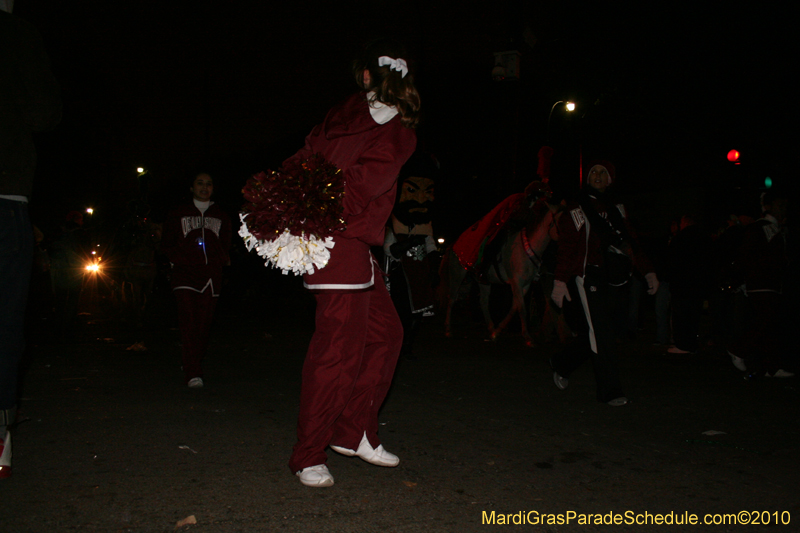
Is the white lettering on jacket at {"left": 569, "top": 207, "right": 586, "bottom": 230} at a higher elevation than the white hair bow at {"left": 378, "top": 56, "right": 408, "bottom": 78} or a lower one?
lower

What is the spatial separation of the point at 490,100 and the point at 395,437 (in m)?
35.3

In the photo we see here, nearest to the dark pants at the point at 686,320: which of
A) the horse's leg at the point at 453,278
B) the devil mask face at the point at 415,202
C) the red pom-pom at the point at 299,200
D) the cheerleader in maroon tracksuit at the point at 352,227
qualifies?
the horse's leg at the point at 453,278

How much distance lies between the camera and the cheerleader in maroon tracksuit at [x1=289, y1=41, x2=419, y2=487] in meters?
3.45

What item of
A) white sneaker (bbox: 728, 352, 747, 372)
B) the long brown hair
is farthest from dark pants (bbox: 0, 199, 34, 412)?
white sneaker (bbox: 728, 352, 747, 372)

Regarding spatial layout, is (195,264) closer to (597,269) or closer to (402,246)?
(402,246)

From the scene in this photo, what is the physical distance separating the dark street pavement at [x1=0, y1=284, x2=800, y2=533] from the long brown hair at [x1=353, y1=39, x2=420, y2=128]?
1.96 m

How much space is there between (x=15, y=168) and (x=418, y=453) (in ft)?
8.90

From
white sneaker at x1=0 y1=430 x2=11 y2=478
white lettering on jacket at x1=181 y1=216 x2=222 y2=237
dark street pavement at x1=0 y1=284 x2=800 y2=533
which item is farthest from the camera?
white lettering on jacket at x1=181 y1=216 x2=222 y2=237

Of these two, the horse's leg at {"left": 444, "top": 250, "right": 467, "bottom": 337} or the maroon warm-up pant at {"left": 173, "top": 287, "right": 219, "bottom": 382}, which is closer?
the maroon warm-up pant at {"left": 173, "top": 287, "right": 219, "bottom": 382}

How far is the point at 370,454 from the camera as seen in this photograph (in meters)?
3.82

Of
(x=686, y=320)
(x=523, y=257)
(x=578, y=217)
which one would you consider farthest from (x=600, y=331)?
(x=523, y=257)

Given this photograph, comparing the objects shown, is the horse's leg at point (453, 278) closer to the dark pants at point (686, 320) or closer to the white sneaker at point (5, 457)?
the dark pants at point (686, 320)

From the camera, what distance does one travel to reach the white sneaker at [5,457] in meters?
3.40

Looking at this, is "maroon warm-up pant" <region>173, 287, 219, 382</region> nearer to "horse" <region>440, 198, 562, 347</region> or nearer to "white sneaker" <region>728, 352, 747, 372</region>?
"horse" <region>440, 198, 562, 347</region>
